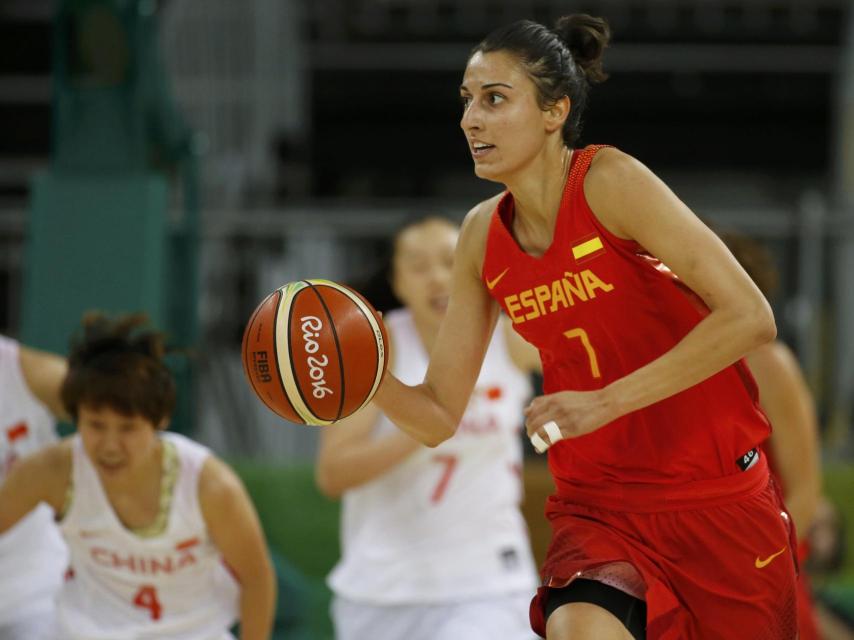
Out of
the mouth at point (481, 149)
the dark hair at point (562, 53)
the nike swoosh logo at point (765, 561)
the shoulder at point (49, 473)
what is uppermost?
the dark hair at point (562, 53)

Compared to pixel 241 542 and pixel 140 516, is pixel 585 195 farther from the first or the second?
pixel 140 516

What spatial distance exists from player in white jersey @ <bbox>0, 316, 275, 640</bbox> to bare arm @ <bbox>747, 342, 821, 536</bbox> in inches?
64.8

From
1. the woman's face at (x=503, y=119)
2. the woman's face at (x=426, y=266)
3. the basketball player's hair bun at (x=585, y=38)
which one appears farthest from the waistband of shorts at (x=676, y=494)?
the woman's face at (x=426, y=266)

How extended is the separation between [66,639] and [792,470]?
7.58 feet

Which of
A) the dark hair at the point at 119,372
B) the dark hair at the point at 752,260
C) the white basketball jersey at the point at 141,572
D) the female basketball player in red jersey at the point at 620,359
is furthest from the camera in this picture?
the dark hair at the point at 752,260

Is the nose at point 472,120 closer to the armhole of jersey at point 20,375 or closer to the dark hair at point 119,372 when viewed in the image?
the dark hair at point 119,372

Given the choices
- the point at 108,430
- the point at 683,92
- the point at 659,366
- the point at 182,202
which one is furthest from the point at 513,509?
the point at 683,92

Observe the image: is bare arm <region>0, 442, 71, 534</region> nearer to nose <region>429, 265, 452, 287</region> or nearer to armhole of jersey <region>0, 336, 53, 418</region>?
armhole of jersey <region>0, 336, 53, 418</region>

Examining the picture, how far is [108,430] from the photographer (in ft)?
12.7

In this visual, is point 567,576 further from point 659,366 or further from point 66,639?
point 66,639

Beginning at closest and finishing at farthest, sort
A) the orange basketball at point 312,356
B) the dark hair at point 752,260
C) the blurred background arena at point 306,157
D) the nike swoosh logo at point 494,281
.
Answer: the orange basketball at point 312,356 < the nike swoosh logo at point 494,281 < the dark hair at point 752,260 < the blurred background arena at point 306,157

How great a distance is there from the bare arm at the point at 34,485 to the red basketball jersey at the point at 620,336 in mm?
1637

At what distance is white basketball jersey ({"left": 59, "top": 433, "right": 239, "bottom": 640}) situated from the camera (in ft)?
13.1

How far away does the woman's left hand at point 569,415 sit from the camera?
278 centimetres
